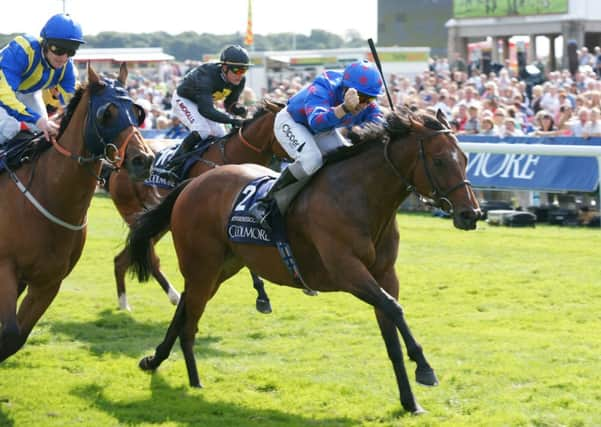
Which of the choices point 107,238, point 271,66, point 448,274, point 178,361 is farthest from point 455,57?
point 178,361

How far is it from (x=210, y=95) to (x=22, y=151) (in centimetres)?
328

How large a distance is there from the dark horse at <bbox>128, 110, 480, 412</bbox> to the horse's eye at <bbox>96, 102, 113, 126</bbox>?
112 cm

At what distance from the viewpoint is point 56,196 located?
6391 millimetres

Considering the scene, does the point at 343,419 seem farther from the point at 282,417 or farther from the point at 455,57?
the point at 455,57

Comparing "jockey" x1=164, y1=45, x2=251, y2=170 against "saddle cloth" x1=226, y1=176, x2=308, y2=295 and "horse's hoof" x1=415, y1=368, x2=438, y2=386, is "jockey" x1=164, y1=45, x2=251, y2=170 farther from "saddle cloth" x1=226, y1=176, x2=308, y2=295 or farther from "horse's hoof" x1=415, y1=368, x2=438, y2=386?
"horse's hoof" x1=415, y1=368, x2=438, y2=386

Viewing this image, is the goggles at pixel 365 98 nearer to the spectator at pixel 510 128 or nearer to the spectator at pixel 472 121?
the spectator at pixel 510 128

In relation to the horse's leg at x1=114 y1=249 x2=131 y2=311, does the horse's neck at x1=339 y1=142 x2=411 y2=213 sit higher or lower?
higher

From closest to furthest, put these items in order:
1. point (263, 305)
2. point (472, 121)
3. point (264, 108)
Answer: point (263, 305)
point (264, 108)
point (472, 121)

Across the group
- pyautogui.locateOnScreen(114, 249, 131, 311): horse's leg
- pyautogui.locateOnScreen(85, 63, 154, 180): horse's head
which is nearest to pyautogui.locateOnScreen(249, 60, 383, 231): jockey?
pyautogui.locateOnScreen(85, 63, 154, 180): horse's head

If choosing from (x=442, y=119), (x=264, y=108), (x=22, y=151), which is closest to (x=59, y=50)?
(x=22, y=151)

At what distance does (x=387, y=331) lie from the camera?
6.17 meters

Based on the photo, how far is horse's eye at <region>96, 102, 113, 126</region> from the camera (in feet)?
20.2

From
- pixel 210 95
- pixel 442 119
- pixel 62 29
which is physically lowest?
pixel 210 95

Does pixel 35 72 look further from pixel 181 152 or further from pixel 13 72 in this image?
pixel 181 152
